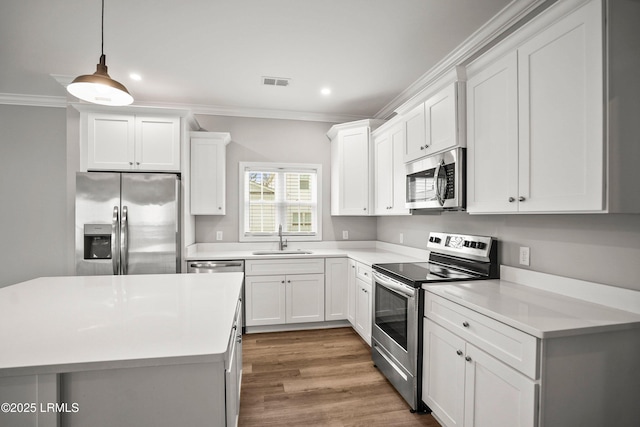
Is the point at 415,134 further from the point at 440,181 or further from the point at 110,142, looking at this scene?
the point at 110,142

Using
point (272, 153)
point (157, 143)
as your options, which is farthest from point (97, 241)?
point (272, 153)

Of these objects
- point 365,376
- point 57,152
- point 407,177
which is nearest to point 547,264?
point 407,177

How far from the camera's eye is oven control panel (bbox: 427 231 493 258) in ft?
7.32

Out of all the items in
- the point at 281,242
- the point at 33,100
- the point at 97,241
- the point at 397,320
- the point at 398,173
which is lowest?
the point at 397,320

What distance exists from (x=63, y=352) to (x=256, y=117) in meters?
3.62

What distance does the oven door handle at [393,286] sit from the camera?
2.15m

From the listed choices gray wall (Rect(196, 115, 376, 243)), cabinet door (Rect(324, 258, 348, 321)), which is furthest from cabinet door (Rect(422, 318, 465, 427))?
gray wall (Rect(196, 115, 376, 243))

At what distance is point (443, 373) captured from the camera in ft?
6.12

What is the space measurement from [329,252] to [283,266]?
683mm

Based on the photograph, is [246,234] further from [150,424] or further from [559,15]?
[559,15]

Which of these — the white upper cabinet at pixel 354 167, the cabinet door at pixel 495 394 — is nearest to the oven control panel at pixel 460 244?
the cabinet door at pixel 495 394

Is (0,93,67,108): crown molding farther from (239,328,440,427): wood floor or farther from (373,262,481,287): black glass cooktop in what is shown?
(373,262,481,287): black glass cooktop

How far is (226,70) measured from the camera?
3018 mm

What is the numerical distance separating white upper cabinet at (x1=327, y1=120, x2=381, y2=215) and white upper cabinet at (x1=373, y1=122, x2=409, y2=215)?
0.35 ft
